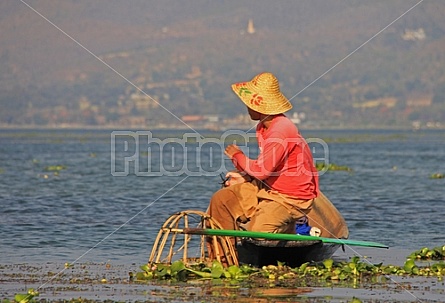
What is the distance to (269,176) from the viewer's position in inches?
511

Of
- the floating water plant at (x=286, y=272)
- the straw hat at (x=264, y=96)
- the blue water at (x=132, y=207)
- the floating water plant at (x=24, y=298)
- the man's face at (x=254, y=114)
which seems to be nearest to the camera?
the floating water plant at (x=24, y=298)

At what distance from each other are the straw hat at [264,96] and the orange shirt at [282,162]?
0.14 metres

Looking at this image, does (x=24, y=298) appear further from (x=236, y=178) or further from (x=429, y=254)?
(x=429, y=254)

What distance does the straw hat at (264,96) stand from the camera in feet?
42.8

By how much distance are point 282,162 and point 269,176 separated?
24cm

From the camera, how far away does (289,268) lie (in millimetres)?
12977

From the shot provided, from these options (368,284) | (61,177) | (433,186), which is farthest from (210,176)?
(368,284)

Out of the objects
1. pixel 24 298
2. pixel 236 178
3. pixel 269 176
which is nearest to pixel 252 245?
pixel 269 176

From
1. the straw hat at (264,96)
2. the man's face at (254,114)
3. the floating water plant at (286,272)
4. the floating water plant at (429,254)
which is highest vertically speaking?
the straw hat at (264,96)

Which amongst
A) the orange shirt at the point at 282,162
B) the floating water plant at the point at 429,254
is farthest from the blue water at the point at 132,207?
Result: the orange shirt at the point at 282,162

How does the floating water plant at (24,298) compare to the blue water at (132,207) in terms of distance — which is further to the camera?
the blue water at (132,207)

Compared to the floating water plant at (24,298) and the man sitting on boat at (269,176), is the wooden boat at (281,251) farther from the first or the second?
the floating water plant at (24,298)

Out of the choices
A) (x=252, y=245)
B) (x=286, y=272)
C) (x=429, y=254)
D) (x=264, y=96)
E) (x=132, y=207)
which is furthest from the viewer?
(x=132, y=207)

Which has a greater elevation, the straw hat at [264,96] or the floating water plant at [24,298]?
the straw hat at [264,96]
